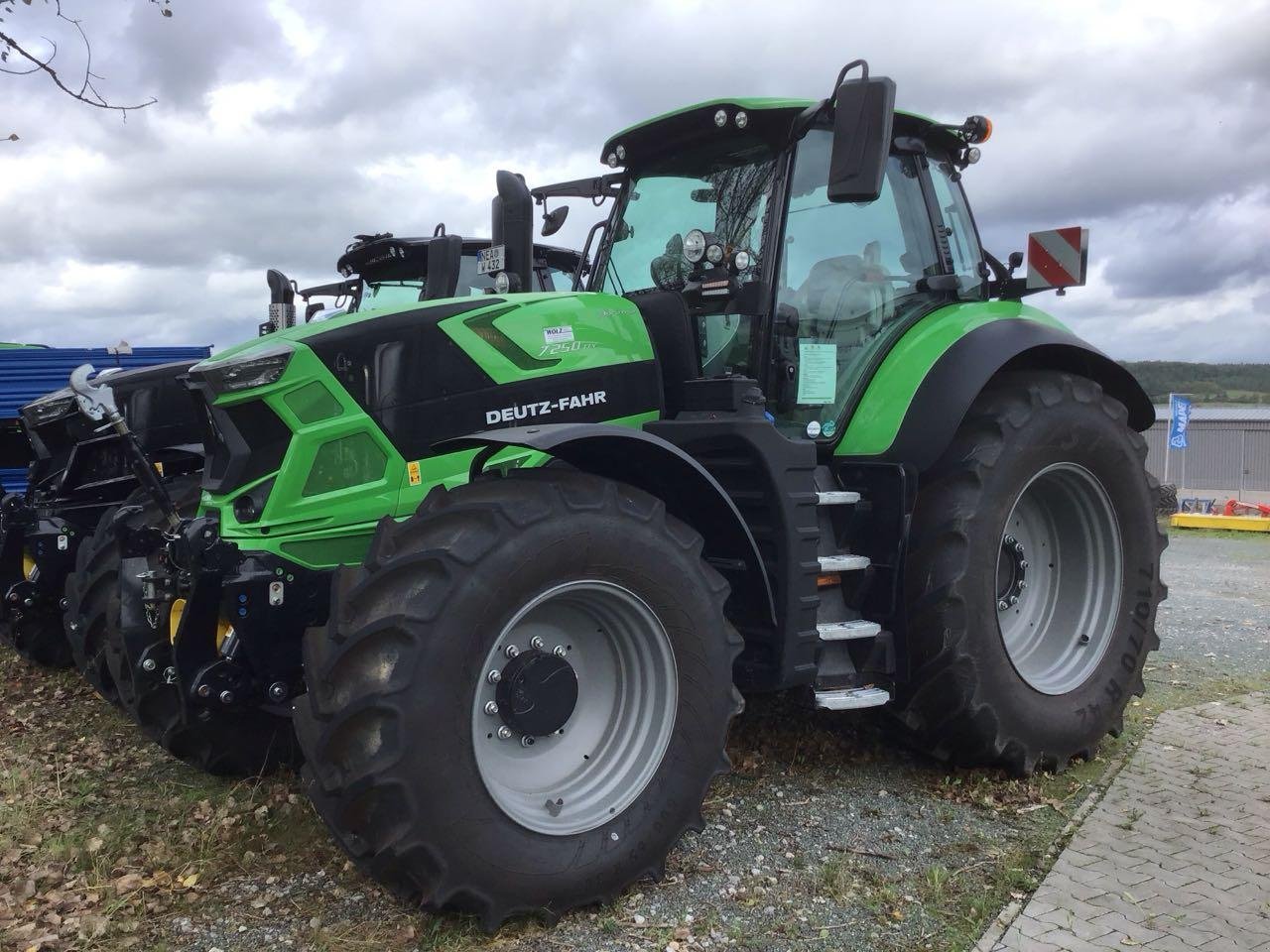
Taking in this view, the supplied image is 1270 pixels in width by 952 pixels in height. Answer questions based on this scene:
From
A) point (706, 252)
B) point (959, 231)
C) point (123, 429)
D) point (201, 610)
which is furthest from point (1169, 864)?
point (123, 429)

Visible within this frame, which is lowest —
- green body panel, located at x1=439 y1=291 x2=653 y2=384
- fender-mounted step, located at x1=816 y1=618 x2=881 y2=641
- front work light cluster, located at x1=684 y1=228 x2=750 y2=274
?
fender-mounted step, located at x1=816 y1=618 x2=881 y2=641

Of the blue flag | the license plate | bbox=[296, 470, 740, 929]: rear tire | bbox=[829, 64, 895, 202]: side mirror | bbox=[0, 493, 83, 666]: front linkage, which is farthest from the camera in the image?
the blue flag

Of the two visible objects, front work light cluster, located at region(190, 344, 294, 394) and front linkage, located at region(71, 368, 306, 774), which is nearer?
front linkage, located at region(71, 368, 306, 774)

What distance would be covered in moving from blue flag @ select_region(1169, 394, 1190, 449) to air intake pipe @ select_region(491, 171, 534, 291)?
1907 cm

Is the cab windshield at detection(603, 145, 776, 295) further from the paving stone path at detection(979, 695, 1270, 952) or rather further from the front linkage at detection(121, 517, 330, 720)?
the paving stone path at detection(979, 695, 1270, 952)

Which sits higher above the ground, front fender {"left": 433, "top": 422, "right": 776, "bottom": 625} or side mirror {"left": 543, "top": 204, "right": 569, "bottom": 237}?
side mirror {"left": 543, "top": 204, "right": 569, "bottom": 237}

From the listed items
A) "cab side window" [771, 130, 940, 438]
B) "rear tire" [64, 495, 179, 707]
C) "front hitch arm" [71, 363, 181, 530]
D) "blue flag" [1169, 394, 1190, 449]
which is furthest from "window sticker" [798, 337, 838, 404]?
"blue flag" [1169, 394, 1190, 449]

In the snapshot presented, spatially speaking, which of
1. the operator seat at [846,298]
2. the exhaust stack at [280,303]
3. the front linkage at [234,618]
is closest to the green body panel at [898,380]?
the operator seat at [846,298]

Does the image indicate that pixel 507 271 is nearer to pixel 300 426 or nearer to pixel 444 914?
pixel 300 426

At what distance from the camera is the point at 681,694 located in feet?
11.5

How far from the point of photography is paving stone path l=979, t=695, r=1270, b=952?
321 cm

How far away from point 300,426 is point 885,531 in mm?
2253

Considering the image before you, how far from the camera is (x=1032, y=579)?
5.11 metres

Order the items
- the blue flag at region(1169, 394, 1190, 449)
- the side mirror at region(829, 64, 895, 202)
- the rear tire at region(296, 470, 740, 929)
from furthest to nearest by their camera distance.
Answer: the blue flag at region(1169, 394, 1190, 449)
the side mirror at region(829, 64, 895, 202)
the rear tire at region(296, 470, 740, 929)
